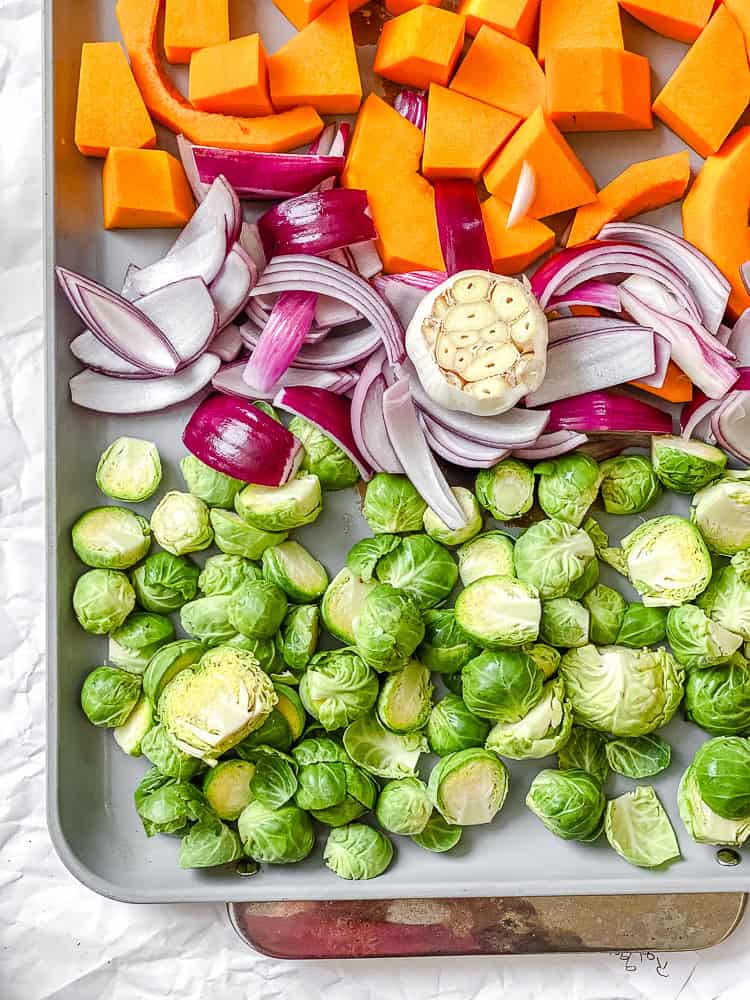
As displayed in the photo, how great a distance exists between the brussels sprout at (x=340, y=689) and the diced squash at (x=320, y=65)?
1.37m

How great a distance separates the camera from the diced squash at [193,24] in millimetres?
2588

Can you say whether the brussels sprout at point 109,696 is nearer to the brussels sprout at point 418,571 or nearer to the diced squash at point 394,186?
the brussels sprout at point 418,571

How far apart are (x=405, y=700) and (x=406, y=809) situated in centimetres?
25

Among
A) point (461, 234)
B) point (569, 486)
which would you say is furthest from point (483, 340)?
point (569, 486)

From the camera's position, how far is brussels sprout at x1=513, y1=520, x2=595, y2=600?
8.05 ft

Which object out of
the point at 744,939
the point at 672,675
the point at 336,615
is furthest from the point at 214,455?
the point at 744,939

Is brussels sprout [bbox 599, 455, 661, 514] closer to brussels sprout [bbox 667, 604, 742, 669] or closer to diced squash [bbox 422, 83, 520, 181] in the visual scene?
brussels sprout [bbox 667, 604, 742, 669]

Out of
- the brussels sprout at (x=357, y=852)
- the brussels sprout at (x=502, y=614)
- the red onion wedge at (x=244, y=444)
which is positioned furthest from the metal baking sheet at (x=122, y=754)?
the brussels sprout at (x=502, y=614)

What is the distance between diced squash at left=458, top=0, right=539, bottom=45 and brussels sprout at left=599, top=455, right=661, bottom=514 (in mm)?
1091

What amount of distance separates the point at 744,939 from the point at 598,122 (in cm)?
209

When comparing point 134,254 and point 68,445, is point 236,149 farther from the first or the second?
point 68,445

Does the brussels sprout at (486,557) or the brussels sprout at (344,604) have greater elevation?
the brussels sprout at (486,557)

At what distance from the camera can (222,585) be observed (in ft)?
8.29

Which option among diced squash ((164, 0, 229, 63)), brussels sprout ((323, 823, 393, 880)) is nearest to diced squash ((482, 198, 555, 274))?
diced squash ((164, 0, 229, 63))
